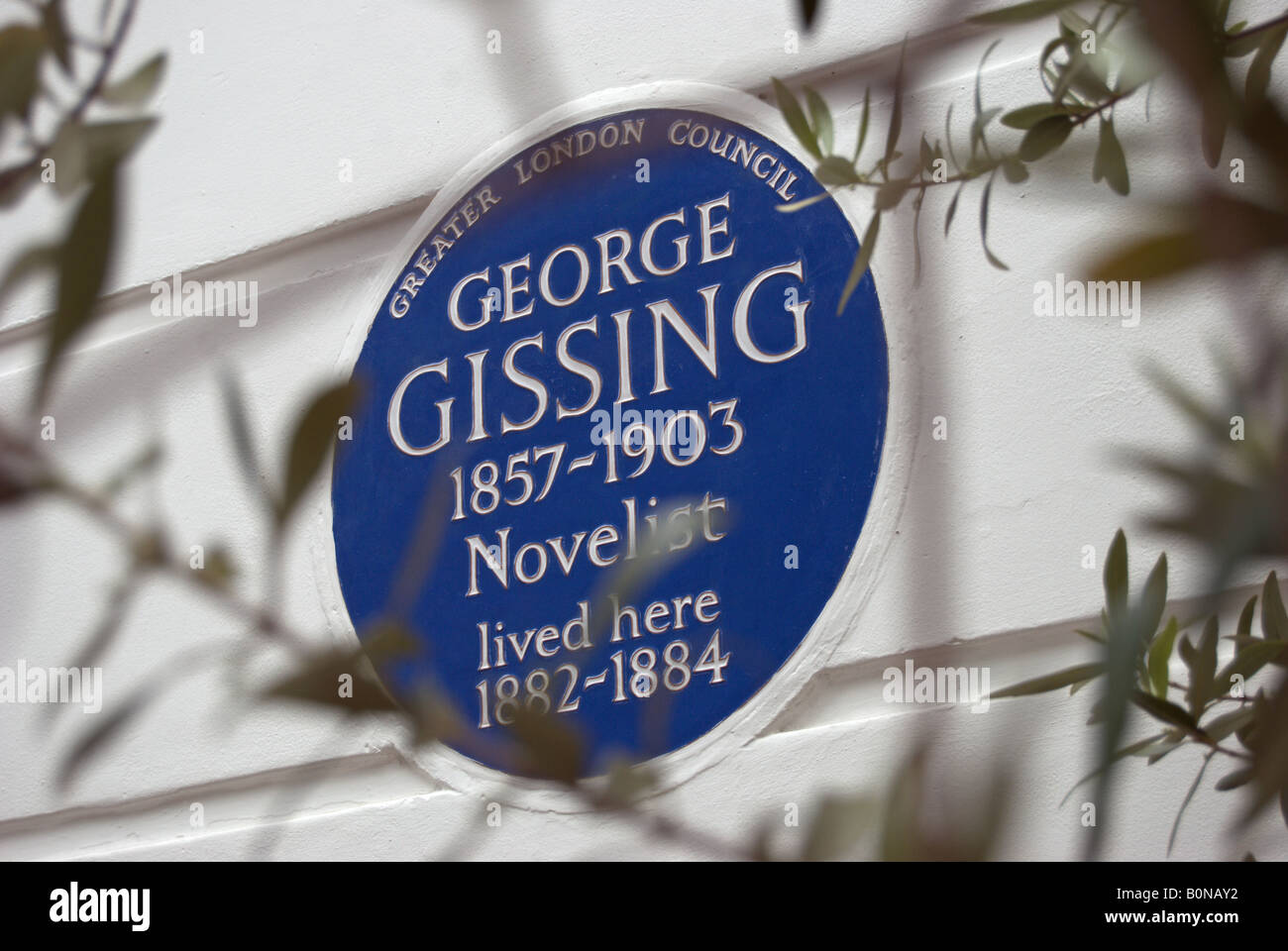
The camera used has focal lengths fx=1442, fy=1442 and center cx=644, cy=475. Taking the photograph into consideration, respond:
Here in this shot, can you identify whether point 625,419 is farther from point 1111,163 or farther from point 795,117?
point 1111,163

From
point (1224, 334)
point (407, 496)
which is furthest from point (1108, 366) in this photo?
point (407, 496)

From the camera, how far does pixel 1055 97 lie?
2.61 feet

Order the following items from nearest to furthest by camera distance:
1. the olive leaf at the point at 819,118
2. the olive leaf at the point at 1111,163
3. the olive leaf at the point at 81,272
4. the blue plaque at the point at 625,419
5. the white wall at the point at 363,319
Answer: the olive leaf at the point at 81,272 < the olive leaf at the point at 1111,163 < the olive leaf at the point at 819,118 < the white wall at the point at 363,319 < the blue plaque at the point at 625,419

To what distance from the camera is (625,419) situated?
226 centimetres

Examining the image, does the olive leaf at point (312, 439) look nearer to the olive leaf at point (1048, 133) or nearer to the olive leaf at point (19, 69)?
the olive leaf at point (19, 69)

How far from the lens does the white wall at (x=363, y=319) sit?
187cm

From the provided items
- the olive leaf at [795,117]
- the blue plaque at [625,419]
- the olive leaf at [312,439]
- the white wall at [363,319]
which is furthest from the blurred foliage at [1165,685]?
the blue plaque at [625,419]

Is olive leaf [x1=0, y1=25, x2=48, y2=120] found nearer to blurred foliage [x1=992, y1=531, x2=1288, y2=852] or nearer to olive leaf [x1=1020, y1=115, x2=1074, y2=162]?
blurred foliage [x1=992, y1=531, x2=1288, y2=852]

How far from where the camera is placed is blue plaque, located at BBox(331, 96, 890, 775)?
2.07 meters

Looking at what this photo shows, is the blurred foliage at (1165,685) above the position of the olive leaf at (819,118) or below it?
below

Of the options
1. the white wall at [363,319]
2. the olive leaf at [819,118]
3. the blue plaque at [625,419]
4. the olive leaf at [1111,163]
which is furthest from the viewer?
the blue plaque at [625,419]

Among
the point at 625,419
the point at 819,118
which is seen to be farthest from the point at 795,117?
the point at 625,419

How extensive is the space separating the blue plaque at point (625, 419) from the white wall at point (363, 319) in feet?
0.29

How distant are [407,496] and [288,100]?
0.88 metres
